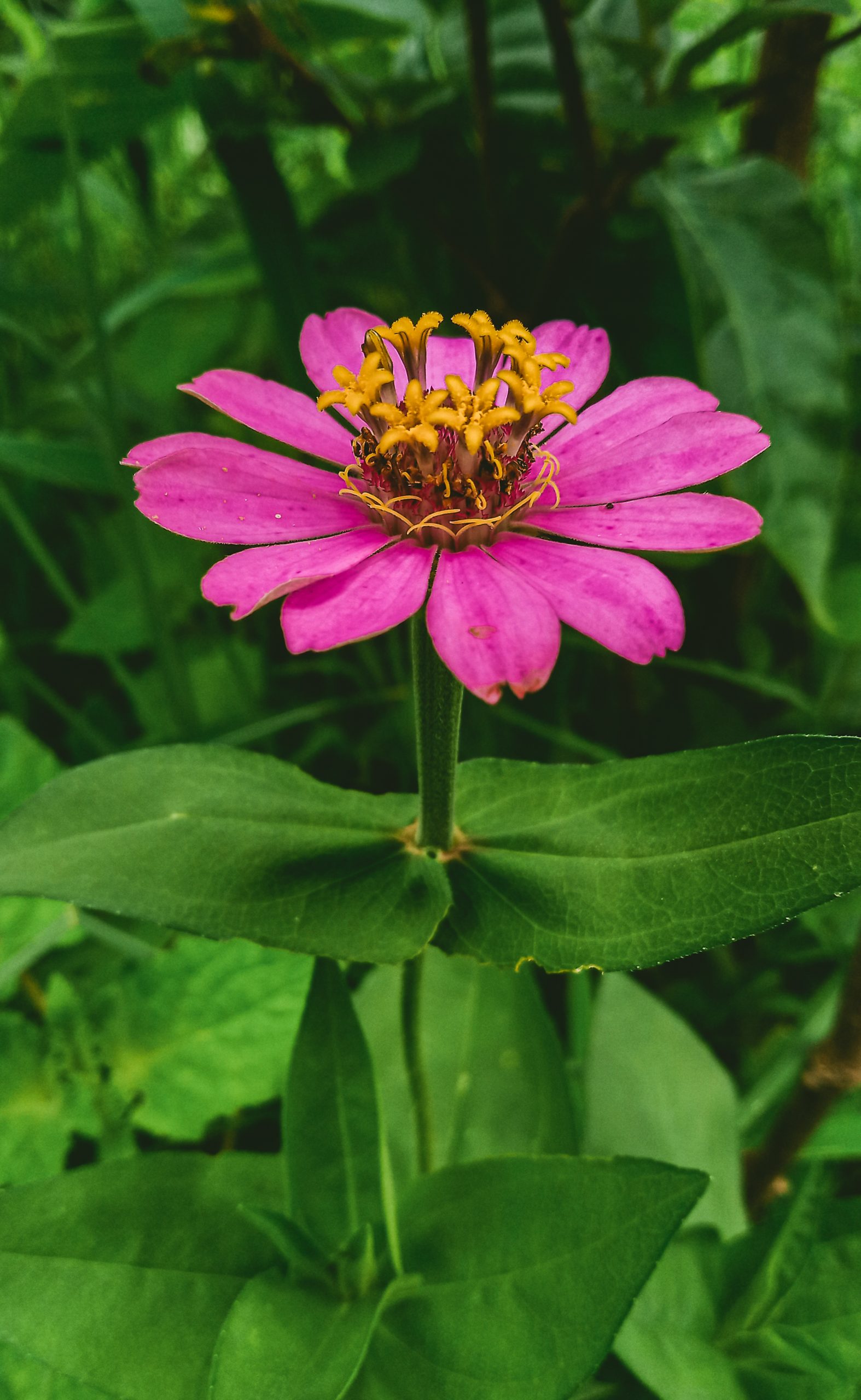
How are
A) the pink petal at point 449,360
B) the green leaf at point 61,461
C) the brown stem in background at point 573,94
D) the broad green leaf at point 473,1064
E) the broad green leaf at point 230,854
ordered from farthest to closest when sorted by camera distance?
the green leaf at point 61,461, the brown stem in background at point 573,94, the broad green leaf at point 473,1064, the pink petal at point 449,360, the broad green leaf at point 230,854

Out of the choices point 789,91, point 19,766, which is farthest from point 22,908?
point 789,91

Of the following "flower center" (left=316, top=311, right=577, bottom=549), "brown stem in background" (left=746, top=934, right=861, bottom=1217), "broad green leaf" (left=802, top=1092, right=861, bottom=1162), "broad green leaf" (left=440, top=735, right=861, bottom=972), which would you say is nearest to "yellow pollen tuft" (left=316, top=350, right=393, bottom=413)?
"flower center" (left=316, top=311, right=577, bottom=549)

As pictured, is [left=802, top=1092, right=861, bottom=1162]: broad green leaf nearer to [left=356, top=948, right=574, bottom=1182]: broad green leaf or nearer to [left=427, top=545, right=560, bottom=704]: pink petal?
[left=356, top=948, right=574, bottom=1182]: broad green leaf

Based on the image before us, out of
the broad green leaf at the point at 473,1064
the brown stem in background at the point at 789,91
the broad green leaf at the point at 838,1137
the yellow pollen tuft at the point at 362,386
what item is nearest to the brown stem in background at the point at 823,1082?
the broad green leaf at the point at 838,1137

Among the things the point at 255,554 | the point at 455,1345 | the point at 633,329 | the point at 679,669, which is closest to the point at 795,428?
the point at 633,329

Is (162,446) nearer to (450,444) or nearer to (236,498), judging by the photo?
(236,498)

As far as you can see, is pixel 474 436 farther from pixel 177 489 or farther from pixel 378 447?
pixel 177 489

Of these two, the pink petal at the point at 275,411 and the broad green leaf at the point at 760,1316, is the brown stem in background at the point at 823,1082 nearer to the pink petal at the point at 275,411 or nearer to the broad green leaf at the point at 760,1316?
the broad green leaf at the point at 760,1316

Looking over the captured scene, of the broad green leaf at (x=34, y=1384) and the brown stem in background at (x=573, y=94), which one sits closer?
the broad green leaf at (x=34, y=1384)
